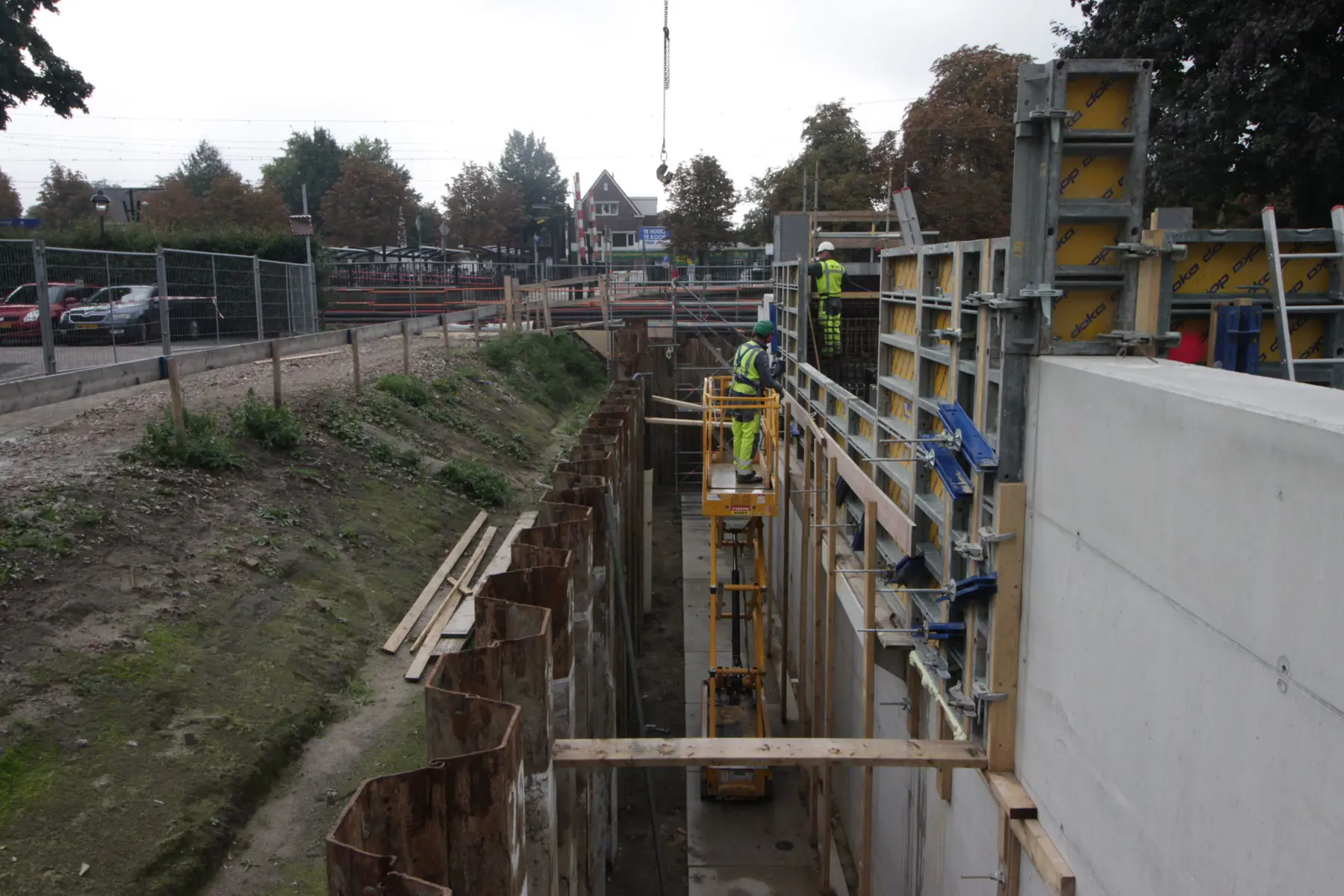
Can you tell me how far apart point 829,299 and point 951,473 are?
275 inches

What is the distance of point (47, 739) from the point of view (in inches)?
244

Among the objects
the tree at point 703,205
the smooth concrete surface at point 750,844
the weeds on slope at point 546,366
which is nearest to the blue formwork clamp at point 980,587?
the smooth concrete surface at point 750,844

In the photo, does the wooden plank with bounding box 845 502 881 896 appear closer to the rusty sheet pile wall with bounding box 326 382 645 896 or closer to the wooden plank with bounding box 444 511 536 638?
the rusty sheet pile wall with bounding box 326 382 645 896

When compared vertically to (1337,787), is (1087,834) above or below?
below

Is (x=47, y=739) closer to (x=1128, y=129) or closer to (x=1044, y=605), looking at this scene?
(x=1044, y=605)

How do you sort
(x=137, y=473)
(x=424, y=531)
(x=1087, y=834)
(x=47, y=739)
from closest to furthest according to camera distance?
(x=1087, y=834)
(x=47, y=739)
(x=137, y=473)
(x=424, y=531)

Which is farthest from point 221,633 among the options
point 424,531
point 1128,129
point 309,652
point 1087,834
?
point 1128,129

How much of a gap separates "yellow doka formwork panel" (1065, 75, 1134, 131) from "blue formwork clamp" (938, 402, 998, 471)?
1543mm

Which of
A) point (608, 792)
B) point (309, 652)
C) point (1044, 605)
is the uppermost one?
point (1044, 605)

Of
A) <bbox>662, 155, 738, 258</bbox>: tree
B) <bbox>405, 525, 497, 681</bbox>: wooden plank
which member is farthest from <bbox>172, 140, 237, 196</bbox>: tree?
<bbox>405, 525, 497, 681</bbox>: wooden plank

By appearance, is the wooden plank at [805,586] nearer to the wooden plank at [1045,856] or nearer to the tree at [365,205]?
the wooden plank at [1045,856]

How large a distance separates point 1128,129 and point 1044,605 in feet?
7.77

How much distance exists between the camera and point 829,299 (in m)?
12.3

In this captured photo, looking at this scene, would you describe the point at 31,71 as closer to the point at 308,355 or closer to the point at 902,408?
the point at 308,355
